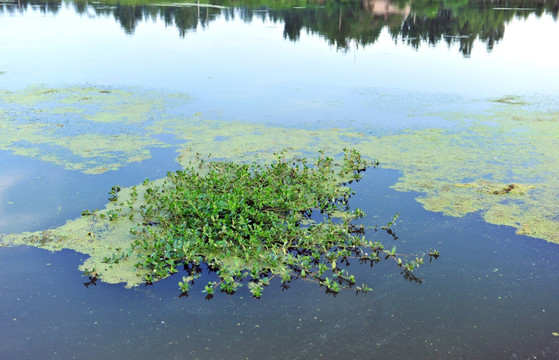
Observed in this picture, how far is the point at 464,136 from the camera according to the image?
7.02 metres

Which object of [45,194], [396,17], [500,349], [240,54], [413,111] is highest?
[396,17]

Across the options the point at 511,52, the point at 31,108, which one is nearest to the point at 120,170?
the point at 31,108

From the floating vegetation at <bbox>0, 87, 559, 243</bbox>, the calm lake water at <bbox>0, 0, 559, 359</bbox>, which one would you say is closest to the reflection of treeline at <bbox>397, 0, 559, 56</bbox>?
the calm lake water at <bbox>0, 0, 559, 359</bbox>

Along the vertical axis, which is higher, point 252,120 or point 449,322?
point 252,120

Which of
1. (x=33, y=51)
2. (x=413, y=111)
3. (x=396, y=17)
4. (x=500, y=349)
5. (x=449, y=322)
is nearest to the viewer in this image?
(x=500, y=349)

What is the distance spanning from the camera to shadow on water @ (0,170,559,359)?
308 cm

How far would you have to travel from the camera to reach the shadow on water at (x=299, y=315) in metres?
3.08

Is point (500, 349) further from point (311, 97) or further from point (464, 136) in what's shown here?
point (311, 97)

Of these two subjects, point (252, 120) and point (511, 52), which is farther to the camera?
point (511, 52)

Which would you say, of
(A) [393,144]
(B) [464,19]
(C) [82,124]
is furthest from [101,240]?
(B) [464,19]

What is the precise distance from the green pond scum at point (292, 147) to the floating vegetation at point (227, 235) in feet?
0.12

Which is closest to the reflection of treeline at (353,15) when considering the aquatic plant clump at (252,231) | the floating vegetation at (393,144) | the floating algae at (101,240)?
the floating vegetation at (393,144)

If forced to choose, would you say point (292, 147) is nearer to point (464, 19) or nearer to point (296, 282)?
point (296, 282)

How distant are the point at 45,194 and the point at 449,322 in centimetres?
410
